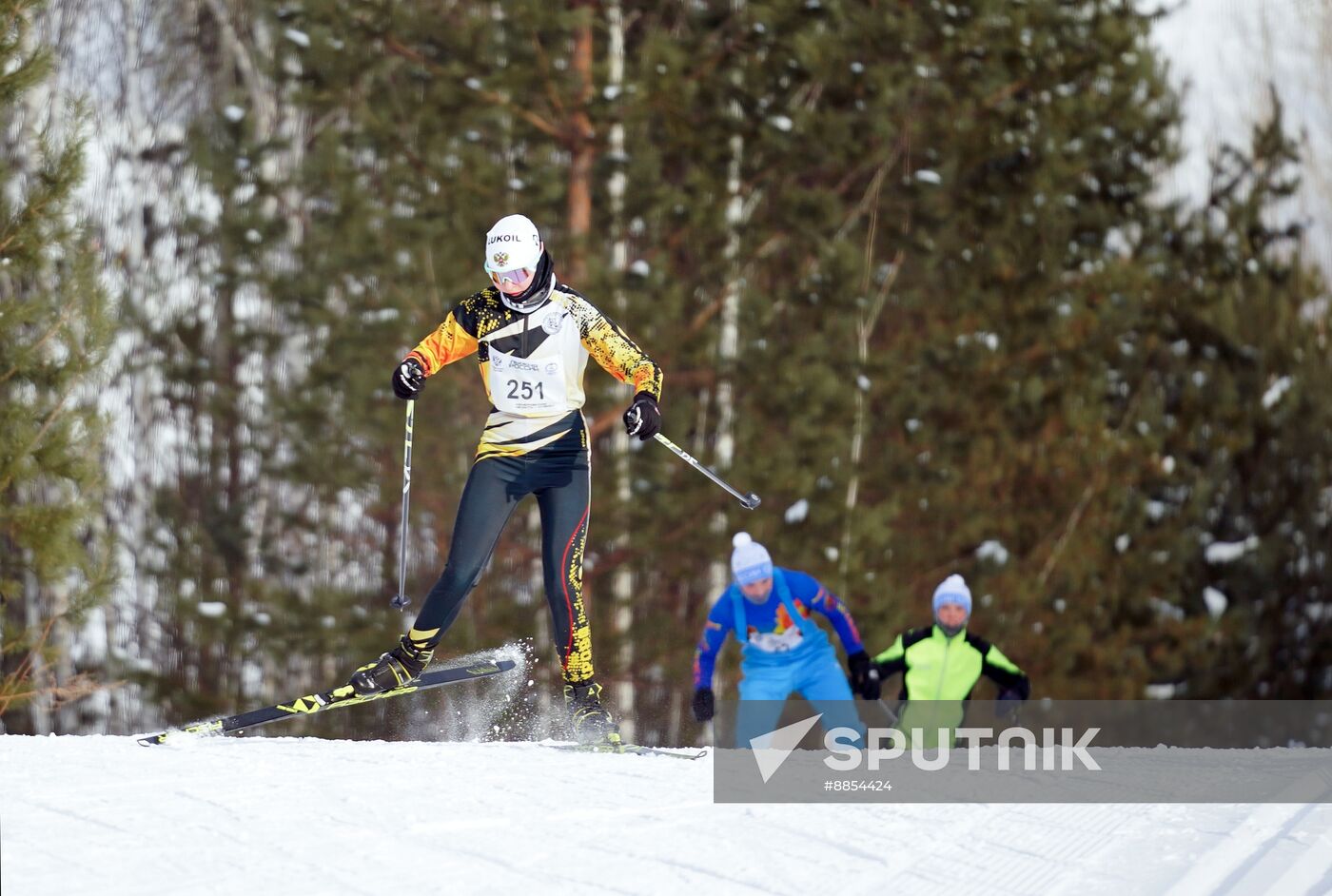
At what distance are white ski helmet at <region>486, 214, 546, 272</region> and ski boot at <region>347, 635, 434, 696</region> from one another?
4.46 ft

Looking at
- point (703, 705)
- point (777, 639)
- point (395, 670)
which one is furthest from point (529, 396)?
point (777, 639)

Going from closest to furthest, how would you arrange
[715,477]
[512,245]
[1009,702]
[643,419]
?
[643,419] < [512,245] < [715,477] < [1009,702]

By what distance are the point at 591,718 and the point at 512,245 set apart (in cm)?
164

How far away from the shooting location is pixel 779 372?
11109 mm

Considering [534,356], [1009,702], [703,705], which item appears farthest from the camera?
[1009,702]

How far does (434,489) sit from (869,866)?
Answer: 23.5 feet

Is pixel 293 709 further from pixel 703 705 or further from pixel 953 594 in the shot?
pixel 953 594

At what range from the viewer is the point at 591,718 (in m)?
4.98

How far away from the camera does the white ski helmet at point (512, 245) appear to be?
4414mm

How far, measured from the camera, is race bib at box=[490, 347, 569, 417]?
4.62 meters

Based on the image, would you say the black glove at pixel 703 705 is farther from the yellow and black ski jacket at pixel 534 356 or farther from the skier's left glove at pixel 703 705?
the yellow and black ski jacket at pixel 534 356

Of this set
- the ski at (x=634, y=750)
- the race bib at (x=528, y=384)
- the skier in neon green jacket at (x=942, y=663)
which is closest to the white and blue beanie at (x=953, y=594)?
the skier in neon green jacket at (x=942, y=663)

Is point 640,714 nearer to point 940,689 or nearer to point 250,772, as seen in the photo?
point 940,689

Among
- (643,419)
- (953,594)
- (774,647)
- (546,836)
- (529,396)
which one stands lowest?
(546,836)
